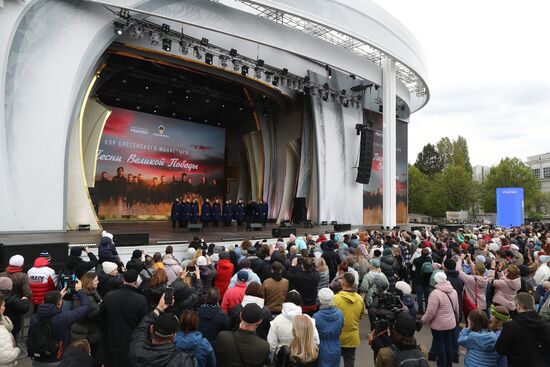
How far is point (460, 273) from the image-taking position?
5203mm

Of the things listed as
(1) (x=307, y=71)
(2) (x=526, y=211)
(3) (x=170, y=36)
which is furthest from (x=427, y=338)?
(2) (x=526, y=211)

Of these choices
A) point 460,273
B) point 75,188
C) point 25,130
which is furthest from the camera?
point 75,188

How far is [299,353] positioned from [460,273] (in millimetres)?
3407

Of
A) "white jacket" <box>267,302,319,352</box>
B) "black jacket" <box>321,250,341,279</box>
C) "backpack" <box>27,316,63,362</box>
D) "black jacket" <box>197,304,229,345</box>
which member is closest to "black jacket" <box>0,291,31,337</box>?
"backpack" <box>27,316,63,362</box>

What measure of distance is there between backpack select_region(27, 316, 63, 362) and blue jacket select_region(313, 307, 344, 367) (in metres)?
2.30

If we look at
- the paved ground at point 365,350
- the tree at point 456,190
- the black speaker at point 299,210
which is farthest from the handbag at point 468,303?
the tree at point 456,190

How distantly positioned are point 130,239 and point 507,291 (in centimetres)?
795

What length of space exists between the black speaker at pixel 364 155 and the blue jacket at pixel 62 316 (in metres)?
18.2

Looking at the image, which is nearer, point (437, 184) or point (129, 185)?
point (129, 185)

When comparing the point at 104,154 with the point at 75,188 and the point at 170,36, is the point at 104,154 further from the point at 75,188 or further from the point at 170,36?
the point at 170,36

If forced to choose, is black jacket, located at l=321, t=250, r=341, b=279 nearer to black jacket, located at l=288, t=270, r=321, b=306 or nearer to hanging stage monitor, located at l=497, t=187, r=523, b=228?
black jacket, located at l=288, t=270, r=321, b=306

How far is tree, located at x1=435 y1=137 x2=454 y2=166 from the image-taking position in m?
52.5

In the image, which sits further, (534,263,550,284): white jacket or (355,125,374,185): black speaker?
(355,125,374,185): black speaker

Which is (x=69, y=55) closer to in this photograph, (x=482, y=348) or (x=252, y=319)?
(x=252, y=319)
